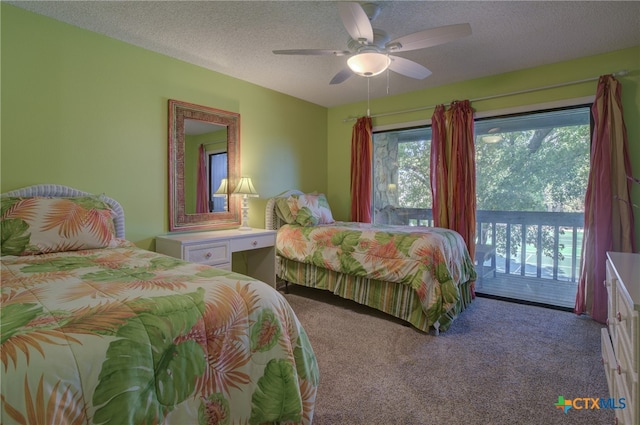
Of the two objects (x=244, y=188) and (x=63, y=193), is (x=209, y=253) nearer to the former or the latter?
(x=244, y=188)

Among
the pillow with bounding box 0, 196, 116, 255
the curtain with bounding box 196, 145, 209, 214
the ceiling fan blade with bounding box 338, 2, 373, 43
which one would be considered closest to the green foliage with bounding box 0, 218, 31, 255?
the pillow with bounding box 0, 196, 116, 255

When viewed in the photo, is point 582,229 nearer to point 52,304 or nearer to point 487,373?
point 487,373

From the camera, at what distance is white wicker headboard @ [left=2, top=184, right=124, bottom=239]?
216cm

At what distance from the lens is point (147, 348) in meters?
0.98

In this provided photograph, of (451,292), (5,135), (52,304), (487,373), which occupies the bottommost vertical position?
(487,373)

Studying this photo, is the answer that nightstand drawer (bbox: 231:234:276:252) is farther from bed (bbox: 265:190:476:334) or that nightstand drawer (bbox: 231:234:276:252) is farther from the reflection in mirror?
the reflection in mirror

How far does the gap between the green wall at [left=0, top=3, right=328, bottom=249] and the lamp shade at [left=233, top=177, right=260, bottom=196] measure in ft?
0.99

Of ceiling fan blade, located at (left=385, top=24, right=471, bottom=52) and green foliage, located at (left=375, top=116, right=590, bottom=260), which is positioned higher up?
ceiling fan blade, located at (left=385, top=24, right=471, bottom=52)

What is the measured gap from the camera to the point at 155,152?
2.89 metres

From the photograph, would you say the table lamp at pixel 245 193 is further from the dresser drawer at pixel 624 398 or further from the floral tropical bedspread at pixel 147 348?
the dresser drawer at pixel 624 398

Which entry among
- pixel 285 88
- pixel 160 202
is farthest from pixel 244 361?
pixel 285 88

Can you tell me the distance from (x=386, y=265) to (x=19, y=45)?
3.06 metres

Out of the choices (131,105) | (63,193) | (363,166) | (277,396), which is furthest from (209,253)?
(363,166)

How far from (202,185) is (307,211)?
1.12m
